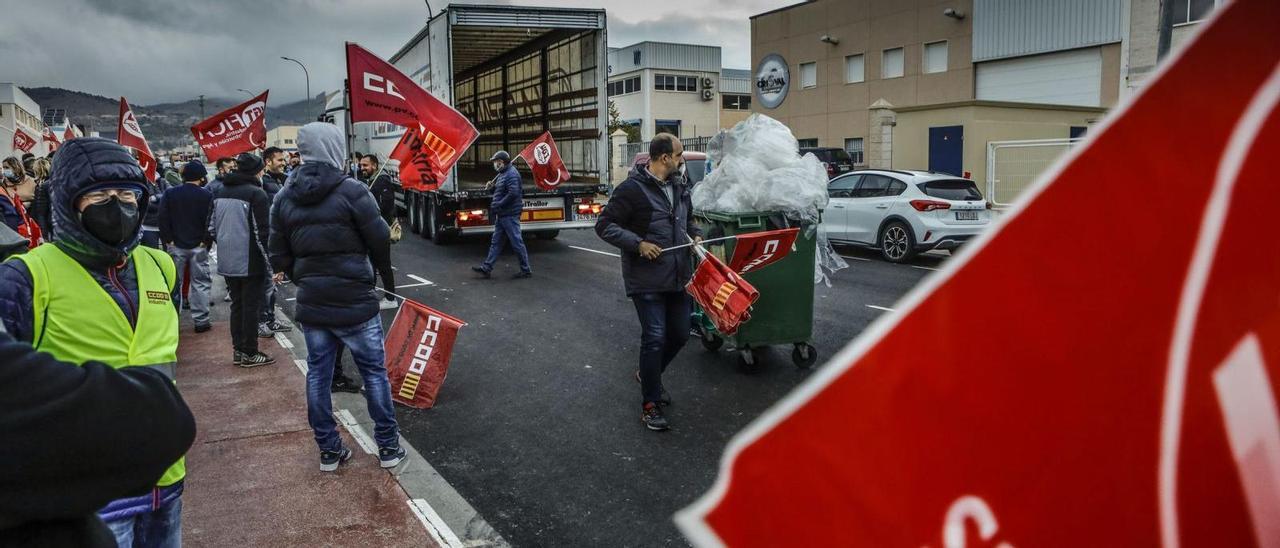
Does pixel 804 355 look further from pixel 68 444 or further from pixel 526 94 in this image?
pixel 526 94

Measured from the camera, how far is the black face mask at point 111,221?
236 centimetres

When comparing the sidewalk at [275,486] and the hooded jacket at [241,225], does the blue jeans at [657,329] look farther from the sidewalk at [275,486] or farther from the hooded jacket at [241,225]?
the hooded jacket at [241,225]

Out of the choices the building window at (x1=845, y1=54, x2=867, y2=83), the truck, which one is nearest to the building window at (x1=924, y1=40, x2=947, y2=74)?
the building window at (x1=845, y1=54, x2=867, y2=83)

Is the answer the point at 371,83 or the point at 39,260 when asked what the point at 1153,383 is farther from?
the point at 371,83

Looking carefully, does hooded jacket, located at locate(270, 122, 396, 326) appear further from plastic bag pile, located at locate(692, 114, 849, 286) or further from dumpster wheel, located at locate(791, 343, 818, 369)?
dumpster wheel, located at locate(791, 343, 818, 369)

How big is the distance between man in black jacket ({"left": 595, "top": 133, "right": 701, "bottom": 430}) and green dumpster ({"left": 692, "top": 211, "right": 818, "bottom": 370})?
1177 mm

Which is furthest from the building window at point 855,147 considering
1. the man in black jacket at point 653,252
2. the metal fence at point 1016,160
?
the man in black jacket at point 653,252

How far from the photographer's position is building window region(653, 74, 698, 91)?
5838cm

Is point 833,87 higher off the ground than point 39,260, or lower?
higher

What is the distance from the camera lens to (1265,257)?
0.92m

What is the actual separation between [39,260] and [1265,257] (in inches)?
101

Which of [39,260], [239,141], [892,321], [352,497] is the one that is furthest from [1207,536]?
[239,141]

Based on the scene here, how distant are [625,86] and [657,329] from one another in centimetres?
5696

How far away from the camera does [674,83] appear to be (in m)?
59.0
